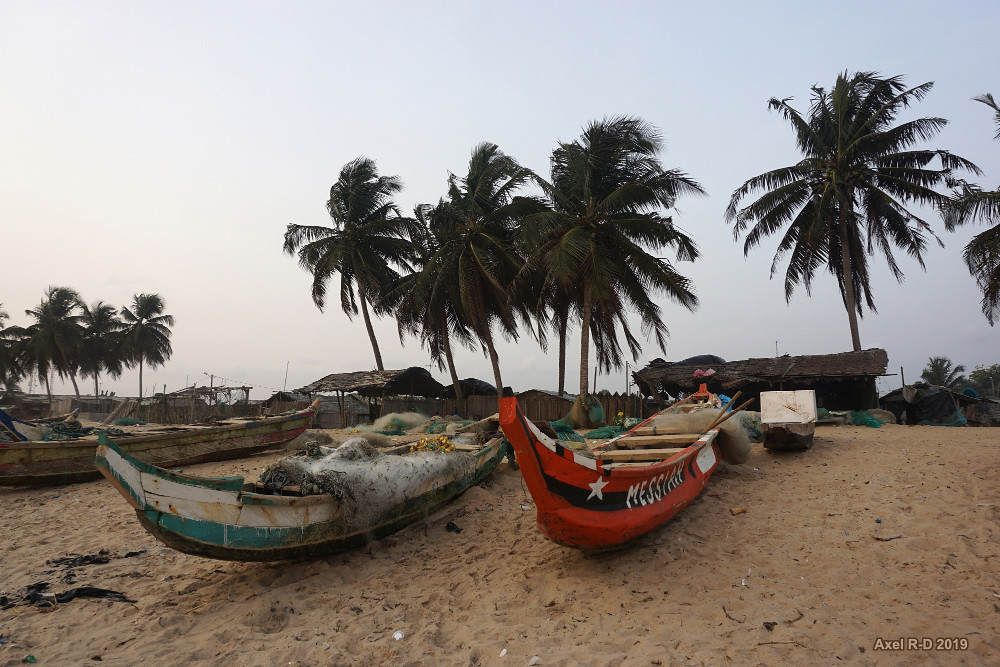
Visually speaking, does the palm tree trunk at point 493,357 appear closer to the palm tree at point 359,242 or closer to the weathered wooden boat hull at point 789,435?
the palm tree at point 359,242

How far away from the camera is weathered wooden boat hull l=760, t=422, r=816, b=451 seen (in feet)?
25.5

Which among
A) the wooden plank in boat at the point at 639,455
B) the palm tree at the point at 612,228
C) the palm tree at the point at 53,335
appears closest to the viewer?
the wooden plank in boat at the point at 639,455

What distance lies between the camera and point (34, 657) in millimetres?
3604

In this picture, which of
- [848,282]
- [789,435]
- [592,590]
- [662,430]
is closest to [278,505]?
[592,590]

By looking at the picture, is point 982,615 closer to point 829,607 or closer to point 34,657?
point 829,607

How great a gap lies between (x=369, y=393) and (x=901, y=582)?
67.1ft

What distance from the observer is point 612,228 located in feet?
50.4

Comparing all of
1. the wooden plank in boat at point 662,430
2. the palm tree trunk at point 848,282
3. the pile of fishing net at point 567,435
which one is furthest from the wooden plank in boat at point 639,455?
the palm tree trunk at point 848,282

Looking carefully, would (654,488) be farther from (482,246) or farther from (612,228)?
(482,246)

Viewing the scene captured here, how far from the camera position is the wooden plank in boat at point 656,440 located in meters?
7.07

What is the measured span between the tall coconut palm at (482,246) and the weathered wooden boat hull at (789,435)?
11262 mm

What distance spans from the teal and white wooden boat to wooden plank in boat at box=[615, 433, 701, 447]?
263cm

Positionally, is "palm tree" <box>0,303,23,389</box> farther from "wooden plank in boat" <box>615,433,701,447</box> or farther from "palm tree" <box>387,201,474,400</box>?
"wooden plank in boat" <box>615,433,701,447</box>

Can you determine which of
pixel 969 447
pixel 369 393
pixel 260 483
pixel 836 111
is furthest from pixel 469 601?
pixel 836 111
